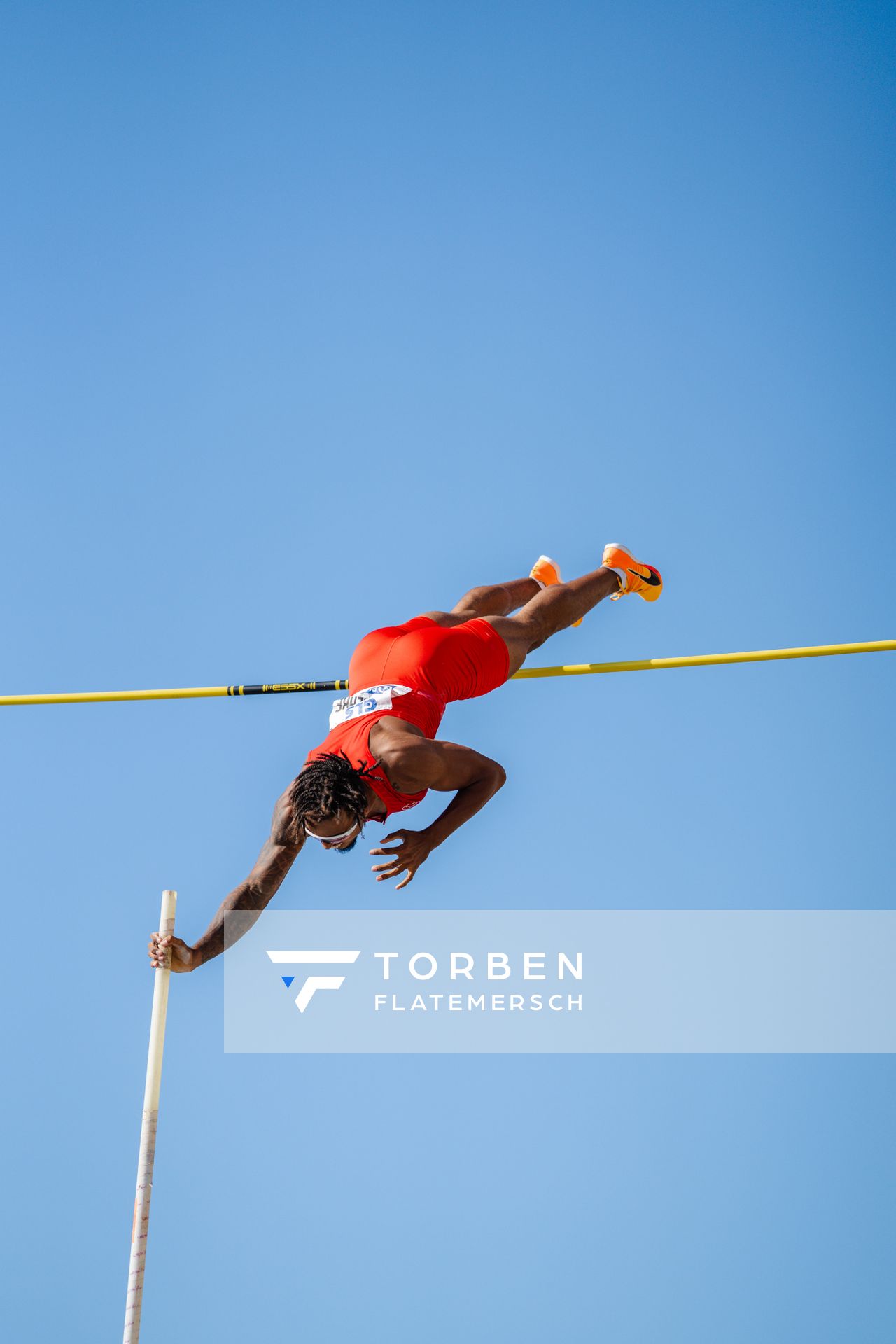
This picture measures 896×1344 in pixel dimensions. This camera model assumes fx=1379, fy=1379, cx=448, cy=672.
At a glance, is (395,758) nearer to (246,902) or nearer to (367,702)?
(367,702)

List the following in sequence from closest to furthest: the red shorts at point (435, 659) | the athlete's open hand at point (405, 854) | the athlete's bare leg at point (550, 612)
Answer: the athlete's open hand at point (405, 854) < the red shorts at point (435, 659) < the athlete's bare leg at point (550, 612)

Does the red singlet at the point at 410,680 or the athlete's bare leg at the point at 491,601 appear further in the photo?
the athlete's bare leg at the point at 491,601

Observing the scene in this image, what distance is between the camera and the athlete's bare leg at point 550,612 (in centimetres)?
826

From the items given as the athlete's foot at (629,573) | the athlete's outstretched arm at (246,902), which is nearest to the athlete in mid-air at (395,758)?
the athlete's outstretched arm at (246,902)

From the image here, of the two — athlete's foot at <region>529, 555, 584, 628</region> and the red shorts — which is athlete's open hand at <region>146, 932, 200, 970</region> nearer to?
the red shorts

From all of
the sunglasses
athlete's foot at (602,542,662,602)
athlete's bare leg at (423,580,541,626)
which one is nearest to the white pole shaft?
the sunglasses

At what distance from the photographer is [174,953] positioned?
6.94 m

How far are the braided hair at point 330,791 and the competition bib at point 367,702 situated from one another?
48cm

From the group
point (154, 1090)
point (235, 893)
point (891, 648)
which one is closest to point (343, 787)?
point (235, 893)

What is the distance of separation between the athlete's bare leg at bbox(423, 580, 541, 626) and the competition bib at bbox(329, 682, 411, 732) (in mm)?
957

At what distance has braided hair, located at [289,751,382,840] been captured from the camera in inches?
263

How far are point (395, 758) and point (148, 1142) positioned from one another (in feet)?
8.67

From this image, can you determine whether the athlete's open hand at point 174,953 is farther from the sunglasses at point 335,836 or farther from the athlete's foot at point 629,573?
the athlete's foot at point 629,573

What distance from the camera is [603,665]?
9.59 metres
